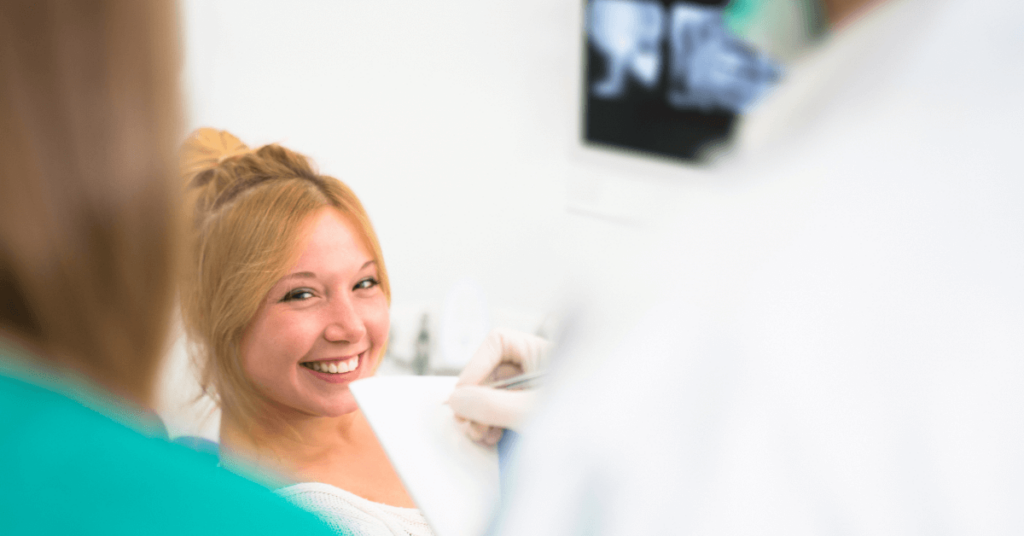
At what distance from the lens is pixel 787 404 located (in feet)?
0.85

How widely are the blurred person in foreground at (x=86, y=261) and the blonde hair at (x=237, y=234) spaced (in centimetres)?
2

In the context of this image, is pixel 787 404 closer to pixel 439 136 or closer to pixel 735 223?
pixel 735 223

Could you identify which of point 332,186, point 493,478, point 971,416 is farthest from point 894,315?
point 332,186

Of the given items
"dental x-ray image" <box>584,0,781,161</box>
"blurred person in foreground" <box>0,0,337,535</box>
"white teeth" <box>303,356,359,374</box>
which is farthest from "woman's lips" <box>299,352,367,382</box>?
"dental x-ray image" <box>584,0,781,161</box>

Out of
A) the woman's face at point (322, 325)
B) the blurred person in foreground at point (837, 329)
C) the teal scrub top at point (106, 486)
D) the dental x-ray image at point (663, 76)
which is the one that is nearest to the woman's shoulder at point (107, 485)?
the teal scrub top at point (106, 486)

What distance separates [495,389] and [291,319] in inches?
6.5

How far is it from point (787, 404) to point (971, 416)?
60 mm

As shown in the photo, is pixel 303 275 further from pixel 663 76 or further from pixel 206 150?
pixel 663 76

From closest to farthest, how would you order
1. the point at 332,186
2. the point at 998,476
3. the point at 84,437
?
the point at 998,476 < the point at 84,437 < the point at 332,186

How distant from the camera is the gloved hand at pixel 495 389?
513 millimetres

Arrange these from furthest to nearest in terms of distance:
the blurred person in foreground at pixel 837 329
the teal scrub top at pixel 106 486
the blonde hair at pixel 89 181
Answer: the blonde hair at pixel 89 181 → the teal scrub top at pixel 106 486 → the blurred person in foreground at pixel 837 329

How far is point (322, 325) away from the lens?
564mm

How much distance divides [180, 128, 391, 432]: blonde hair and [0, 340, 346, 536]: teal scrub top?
11 cm

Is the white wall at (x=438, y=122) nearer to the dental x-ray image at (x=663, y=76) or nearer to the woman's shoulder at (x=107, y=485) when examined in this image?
the dental x-ray image at (x=663, y=76)
